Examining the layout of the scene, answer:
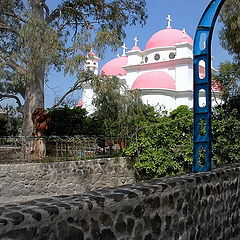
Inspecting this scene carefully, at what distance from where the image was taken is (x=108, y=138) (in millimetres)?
13227

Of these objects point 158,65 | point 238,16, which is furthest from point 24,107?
point 158,65

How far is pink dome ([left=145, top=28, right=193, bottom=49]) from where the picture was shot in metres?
34.2

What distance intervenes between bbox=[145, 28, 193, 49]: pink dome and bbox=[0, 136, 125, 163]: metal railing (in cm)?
2308

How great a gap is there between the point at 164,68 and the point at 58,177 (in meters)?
26.5

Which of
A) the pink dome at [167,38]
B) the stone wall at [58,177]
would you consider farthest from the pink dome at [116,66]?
the stone wall at [58,177]

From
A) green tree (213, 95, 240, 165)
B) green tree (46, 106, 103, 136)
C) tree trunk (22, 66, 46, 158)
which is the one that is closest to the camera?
green tree (213, 95, 240, 165)

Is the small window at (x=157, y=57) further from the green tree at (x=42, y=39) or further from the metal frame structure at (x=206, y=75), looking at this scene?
the metal frame structure at (x=206, y=75)

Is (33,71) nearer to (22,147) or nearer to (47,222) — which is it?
(22,147)

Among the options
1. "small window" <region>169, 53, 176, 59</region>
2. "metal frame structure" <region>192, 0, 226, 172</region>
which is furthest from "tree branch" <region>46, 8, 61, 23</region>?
"small window" <region>169, 53, 176, 59</region>

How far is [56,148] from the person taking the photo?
41.6 feet

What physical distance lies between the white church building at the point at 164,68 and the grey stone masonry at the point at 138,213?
24.7m

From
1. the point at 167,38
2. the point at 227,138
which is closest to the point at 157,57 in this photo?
the point at 167,38

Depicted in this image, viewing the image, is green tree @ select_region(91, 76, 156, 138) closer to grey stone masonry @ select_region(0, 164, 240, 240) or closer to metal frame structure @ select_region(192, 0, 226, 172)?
metal frame structure @ select_region(192, 0, 226, 172)

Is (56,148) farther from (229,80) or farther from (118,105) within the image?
(229,80)
